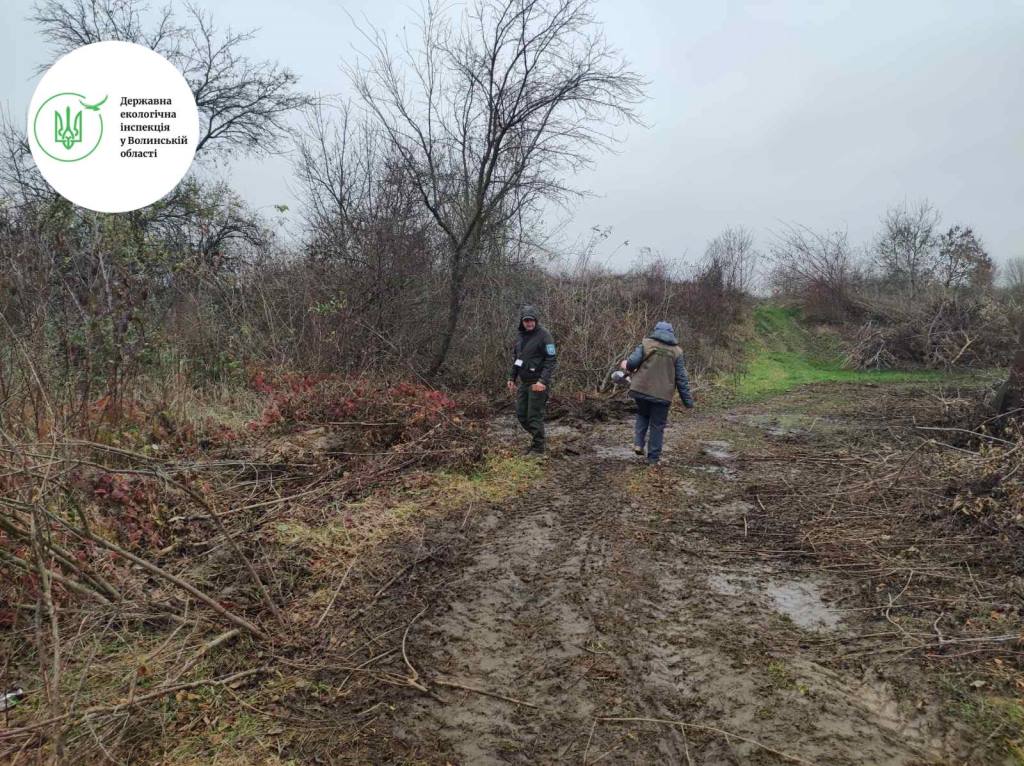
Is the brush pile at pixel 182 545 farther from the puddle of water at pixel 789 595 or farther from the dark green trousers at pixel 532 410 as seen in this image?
the puddle of water at pixel 789 595

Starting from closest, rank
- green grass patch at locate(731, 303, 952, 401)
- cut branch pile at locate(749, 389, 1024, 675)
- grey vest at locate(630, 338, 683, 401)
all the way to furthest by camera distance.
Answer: cut branch pile at locate(749, 389, 1024, 675), grey vest at locate(630, 338, 683, 401), green grass patch at locate(731, 303, 952, 401)

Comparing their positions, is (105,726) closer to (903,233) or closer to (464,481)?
(464,481)

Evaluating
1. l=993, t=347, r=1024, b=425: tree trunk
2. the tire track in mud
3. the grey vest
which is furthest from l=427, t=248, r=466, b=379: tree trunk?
l=993, t=347, r=1024, b=425: tree trunk

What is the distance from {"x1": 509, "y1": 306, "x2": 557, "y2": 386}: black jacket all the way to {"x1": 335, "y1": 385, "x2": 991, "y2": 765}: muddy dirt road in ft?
7.49

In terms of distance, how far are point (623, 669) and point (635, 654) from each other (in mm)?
159

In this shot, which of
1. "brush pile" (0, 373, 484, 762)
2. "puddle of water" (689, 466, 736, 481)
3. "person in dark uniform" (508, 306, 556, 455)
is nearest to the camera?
"brush pile" (0, 373, 484, 762)

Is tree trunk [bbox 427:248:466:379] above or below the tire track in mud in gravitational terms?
above

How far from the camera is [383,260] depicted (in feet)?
33.7

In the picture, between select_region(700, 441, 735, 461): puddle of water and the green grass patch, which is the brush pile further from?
the green grass patch

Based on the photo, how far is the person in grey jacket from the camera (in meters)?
6.79

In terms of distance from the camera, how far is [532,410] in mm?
7352

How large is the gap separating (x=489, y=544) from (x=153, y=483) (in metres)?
2.77

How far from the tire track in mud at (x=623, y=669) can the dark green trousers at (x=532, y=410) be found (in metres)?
2.71

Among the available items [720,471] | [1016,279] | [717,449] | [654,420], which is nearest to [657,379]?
[654,420]
